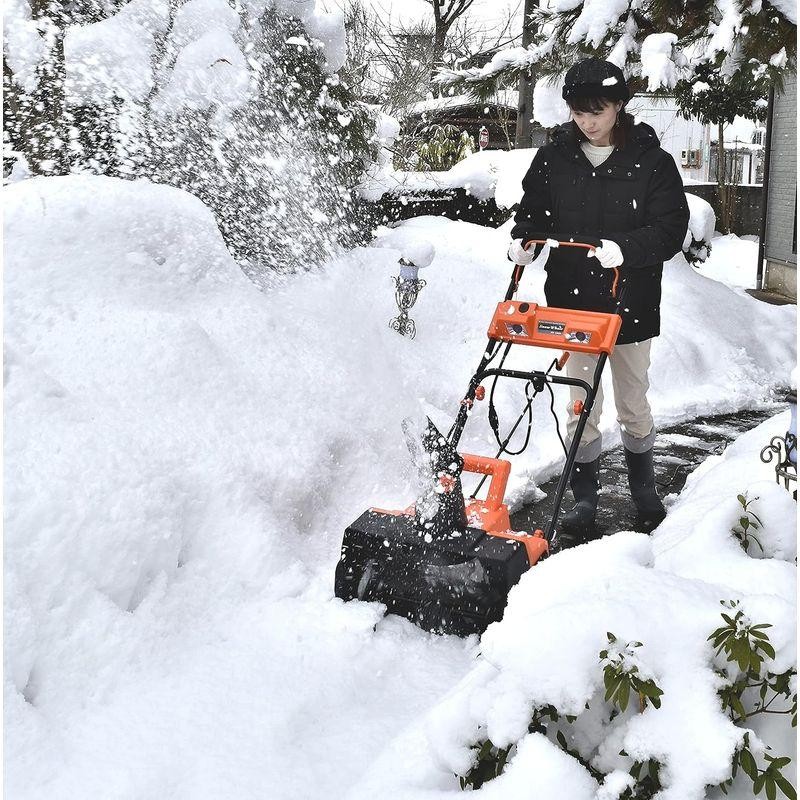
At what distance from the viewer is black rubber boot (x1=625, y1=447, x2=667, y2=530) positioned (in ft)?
12.9

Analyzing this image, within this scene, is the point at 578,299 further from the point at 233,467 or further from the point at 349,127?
the point at 349,127

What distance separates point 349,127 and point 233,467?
14.0ft

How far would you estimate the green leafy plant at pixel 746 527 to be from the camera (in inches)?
93.7

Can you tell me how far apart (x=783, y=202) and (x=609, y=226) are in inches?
323

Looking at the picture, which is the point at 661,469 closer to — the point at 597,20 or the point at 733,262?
the point at 597,20

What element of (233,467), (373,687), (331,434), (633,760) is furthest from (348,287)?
(633,760)

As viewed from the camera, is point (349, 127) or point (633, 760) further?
point (349, 127)

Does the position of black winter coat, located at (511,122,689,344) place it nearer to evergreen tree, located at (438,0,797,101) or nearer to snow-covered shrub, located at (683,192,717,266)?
evergreen tree, located at (438,0,797,101)

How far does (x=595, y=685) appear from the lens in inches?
65.6

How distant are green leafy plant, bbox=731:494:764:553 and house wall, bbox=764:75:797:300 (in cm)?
853

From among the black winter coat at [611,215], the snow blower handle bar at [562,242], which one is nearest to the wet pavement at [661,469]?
the black winter coat at [611,215]

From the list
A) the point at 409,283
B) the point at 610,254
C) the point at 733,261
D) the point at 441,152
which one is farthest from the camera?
the point at 441,152

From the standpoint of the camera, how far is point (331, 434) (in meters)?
3.90

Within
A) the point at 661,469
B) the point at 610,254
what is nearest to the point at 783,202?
the point at 661,469
